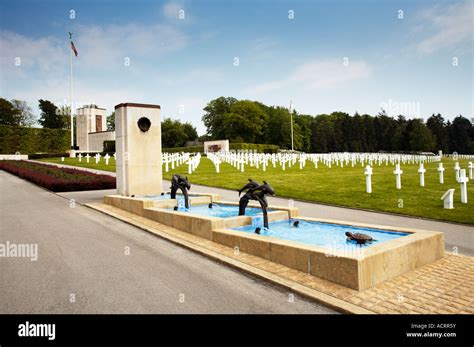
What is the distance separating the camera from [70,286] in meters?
4.83

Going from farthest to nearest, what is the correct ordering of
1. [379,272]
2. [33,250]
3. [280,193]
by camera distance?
[280,193] → [33,250] → [379,272]

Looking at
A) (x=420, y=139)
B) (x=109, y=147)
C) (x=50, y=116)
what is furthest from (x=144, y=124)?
(x=50, y=116)

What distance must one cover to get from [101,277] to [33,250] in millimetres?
2564

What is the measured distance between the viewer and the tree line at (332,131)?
83.9 m

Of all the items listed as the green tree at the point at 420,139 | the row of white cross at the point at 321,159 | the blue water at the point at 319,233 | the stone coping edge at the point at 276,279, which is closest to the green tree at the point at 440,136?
the green tree at the point at 420,139

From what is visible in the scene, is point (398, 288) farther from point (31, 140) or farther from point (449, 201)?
point (31, 140)

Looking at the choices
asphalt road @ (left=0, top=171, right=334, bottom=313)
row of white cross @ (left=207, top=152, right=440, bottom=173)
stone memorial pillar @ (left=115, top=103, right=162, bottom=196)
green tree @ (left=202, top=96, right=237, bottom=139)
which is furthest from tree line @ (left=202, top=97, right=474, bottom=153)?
→ asphalt road @ (left=0, top=171, right=334, bottom=313)

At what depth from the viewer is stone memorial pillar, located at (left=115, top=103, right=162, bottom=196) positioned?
531 inches

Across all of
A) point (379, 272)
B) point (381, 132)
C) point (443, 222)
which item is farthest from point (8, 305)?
point (381, 132)

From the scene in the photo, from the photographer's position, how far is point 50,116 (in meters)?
86.8

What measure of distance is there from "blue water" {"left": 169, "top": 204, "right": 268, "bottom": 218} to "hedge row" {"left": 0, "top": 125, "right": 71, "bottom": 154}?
56.8m

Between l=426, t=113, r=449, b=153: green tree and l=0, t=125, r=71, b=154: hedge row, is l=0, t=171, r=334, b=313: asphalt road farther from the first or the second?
l=426, t=113, r=449, b=153: green tree
